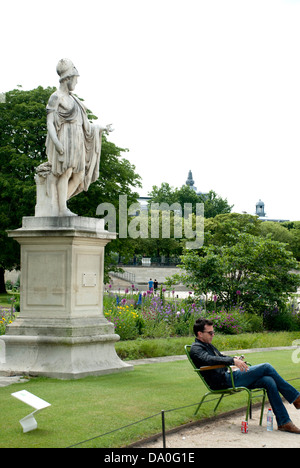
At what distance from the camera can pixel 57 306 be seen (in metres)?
9.34

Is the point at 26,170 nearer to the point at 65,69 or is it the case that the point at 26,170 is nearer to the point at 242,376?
the point at 65,69

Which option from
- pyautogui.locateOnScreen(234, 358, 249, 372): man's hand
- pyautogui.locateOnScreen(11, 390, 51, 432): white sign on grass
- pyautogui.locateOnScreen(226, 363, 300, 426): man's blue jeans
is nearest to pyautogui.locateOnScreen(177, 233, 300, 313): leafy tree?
pyautogui.locateOnScreen(226, 363, 300, 426): man's blue jeans

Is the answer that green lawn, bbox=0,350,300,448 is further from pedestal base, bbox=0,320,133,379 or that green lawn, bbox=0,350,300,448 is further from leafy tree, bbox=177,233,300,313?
leafy tree, bbox=177,233,300,313

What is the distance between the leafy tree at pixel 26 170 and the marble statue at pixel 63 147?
1738 cm

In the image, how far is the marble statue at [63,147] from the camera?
960 cm

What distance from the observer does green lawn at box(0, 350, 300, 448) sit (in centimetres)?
593

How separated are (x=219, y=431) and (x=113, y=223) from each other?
71.5 ft

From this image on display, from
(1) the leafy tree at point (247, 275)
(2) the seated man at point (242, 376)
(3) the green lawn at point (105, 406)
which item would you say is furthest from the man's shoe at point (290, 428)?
(1) the leafy tree at point (247, 275)

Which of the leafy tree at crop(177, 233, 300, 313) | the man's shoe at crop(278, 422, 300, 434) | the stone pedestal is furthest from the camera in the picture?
the leafy tree at crop(177, 233, 300, 313)

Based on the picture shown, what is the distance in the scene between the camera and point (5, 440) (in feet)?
19.0

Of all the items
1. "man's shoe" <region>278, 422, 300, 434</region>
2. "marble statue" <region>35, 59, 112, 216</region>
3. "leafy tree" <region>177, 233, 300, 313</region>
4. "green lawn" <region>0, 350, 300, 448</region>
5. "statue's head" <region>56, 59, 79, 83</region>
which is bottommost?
"man's shoe" <region>278, 422, 300, 434</region>

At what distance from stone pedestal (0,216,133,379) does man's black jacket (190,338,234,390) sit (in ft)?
8.07

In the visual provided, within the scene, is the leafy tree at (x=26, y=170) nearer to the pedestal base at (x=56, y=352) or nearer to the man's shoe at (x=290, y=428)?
the pedestal base at (x=56, y=352)
